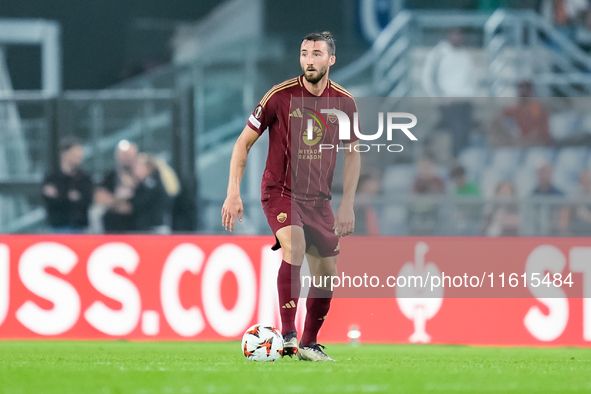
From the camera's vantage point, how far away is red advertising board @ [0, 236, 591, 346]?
8117mm

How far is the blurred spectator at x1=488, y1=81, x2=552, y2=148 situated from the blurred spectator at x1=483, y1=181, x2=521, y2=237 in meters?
2.25

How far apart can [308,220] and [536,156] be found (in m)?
6.39

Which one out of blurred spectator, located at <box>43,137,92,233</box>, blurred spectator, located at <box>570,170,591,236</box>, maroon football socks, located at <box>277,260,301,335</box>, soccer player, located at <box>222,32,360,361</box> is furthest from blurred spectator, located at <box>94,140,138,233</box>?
blurred spectator, located at <box>570,170,591,236</box>

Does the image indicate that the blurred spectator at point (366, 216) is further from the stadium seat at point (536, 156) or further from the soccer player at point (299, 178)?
the soccer player at point (299, 178)

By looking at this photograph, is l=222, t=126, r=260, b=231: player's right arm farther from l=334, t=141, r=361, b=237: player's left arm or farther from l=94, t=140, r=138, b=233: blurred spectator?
l=94, t=140, r=138, b=233: blurred spectator

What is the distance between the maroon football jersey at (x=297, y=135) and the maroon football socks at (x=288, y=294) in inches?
17.2

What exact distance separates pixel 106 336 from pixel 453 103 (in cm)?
540

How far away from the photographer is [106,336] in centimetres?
814

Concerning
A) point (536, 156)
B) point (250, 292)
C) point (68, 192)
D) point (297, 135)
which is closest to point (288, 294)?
point (297, 135)

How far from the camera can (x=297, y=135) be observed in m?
5.51

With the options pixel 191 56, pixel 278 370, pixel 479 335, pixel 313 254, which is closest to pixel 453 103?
pixel 479 335

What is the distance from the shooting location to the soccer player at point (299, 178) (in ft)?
17.7

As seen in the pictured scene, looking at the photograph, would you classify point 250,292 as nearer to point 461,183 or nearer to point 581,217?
point 461,183

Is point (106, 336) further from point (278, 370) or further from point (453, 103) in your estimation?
point (453, 103)
